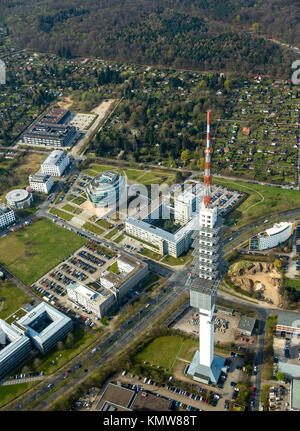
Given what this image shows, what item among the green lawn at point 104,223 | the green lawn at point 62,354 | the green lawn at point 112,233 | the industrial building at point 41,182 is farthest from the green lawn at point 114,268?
the industrial building at point 41,182

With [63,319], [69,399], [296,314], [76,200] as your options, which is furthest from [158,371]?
[76,200]

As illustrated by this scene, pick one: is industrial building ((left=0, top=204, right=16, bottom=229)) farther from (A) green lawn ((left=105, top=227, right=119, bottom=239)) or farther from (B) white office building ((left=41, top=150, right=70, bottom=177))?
(A) green lawn ((left=105, top=227, right=119, bottom=239))

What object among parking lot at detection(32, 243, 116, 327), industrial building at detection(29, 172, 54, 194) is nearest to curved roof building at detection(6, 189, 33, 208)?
industrial building at detection(29, 172, 54, 194)

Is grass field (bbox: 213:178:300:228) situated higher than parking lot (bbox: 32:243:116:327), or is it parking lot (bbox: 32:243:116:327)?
grass field (bbox: 213:178:300:228)

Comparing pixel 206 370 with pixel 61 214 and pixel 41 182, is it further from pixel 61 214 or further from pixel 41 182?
pixel 41 182

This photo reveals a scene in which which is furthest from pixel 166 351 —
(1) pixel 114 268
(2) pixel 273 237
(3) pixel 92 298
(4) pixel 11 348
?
(2) pixel 273 237
